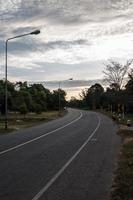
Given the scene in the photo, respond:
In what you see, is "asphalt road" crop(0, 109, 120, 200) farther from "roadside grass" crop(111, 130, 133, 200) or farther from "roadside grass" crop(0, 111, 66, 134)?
"roadside grass" crop(0, 111, 66, 134)

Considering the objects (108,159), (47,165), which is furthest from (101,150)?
(47,165)

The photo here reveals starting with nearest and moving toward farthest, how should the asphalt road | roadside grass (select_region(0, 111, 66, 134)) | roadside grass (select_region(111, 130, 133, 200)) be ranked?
roadside grass (select_region(111, 130, 133, 200)) < the asphalt road < roadside grass (select_region(0, 111, 66, 134))

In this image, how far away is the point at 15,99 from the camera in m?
110

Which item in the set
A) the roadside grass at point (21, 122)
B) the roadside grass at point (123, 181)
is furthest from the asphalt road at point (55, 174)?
the roadside grass at point (21, 122)

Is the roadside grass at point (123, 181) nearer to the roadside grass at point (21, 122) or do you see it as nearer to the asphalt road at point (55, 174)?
the asphalt road at point (55, 174)

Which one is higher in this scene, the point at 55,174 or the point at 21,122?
the point at 21,122

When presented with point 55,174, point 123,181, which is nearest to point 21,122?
point 55,174

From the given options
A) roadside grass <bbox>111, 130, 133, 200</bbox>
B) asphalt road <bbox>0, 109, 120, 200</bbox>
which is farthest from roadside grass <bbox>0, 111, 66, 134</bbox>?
roadside grass <bbox>111, 130, 133, 200</bbox>

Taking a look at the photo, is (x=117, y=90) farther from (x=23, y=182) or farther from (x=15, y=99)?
(x=23, y=182)

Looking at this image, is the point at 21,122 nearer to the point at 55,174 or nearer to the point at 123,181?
the point at 55,174

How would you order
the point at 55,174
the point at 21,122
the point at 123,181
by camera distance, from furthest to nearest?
the point at 21,122 < the point at 55,174 < the point at 123,181

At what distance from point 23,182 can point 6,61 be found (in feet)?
98.5

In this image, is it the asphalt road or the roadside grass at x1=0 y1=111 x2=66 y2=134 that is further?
the roadside grass at x1=0 y1=111 x2=66 y2=134

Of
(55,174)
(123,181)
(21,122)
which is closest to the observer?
(123,181)
